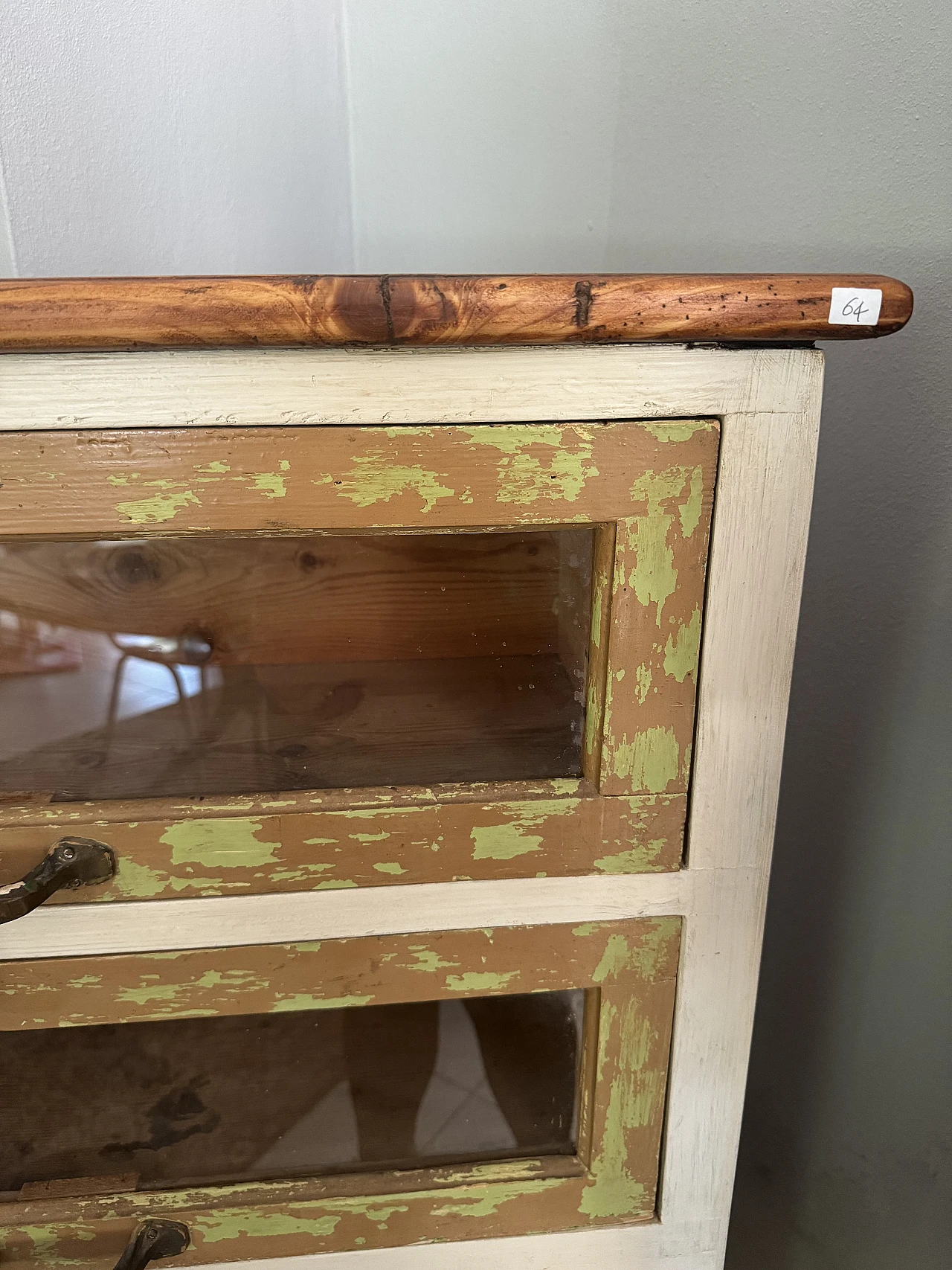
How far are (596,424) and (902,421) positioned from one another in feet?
1.26

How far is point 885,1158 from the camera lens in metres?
0.77

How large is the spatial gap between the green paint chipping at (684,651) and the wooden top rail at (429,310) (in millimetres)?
150

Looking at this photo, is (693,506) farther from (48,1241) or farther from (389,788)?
(48,1241)

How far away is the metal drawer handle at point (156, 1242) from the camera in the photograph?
524 millimetres

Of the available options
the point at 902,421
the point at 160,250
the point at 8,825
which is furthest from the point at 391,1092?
the point at 160,250

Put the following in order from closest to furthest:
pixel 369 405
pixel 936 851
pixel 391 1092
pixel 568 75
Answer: pixel 369 405
pixel 391 1092
pixel 936 851
pixel 568 75

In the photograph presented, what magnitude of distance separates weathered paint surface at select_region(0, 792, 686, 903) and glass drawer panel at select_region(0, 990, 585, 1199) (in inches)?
4.7

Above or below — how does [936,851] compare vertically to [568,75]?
below

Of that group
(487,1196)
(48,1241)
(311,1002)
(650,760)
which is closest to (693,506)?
(650,760)

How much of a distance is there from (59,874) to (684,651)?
0.36 meters

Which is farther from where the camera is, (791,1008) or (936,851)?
(791,1008)

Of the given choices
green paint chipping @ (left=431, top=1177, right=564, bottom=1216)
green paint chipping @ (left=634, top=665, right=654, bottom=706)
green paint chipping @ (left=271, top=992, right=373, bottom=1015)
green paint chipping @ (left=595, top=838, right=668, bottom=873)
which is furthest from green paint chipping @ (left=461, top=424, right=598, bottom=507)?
green paint chipping @ (left=431, top=1177, right=564, bottom=1216)

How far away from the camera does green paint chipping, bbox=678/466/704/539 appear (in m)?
0.44

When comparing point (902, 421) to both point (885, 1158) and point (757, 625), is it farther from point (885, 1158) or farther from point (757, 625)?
point (885, 1158)
